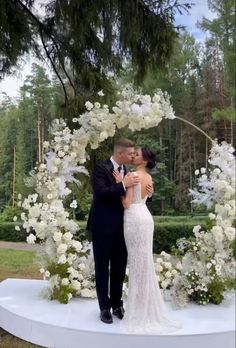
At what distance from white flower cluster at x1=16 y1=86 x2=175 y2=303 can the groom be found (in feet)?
1.48

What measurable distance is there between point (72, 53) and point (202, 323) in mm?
2564

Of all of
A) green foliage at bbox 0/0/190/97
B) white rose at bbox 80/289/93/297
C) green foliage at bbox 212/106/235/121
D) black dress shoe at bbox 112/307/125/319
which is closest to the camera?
green foliage at bbox 212/106/235/121

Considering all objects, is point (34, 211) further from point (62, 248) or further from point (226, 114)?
point (226, 114)

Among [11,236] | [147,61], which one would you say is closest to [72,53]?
[147,61]

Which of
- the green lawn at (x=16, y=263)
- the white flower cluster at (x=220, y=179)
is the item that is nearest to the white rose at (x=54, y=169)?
the white flower cluster at (x=220, y=179)

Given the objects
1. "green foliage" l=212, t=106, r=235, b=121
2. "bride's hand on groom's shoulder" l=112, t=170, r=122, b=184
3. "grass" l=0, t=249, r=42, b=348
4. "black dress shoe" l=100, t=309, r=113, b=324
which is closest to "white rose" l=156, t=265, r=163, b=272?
"black dress shoe" l=100, t=309, r=113, b=324

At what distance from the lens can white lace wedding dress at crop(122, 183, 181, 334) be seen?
8.23ft

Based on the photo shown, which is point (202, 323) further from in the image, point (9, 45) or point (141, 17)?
point (9, 45)

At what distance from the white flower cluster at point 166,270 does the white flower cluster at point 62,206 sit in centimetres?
43

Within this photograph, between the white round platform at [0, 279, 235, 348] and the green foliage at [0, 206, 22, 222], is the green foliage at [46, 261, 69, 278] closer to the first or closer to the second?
the white round platform at [0, 279, 235, 348]

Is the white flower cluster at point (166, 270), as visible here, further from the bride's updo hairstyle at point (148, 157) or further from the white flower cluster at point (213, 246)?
the bride's updo hairstyle at point (148, 157)

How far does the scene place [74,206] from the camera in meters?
3.12

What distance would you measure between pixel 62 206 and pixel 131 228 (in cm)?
85

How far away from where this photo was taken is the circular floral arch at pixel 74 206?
2.77m
